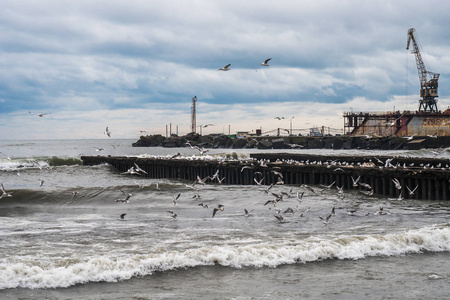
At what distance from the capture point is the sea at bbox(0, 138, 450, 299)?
1098cm

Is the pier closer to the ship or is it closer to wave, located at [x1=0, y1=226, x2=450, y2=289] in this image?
wave, located at [x1=0, y1=226, x2=450, y2=289]

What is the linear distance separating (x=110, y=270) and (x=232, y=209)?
1089cm

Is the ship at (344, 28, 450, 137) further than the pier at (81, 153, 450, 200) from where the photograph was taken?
Yes

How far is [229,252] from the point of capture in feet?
43.6

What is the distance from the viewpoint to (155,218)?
20.5m

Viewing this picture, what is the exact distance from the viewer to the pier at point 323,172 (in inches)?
965

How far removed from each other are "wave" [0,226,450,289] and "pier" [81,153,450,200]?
9.41 metres

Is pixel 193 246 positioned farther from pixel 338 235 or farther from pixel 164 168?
pixel 164 168

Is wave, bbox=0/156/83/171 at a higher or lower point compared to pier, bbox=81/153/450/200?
lower

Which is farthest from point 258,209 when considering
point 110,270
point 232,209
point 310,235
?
point 110,270

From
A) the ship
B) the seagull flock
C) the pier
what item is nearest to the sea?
the seagull flock

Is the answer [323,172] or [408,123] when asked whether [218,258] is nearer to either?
[323,172]

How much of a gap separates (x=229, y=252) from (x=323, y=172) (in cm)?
1779

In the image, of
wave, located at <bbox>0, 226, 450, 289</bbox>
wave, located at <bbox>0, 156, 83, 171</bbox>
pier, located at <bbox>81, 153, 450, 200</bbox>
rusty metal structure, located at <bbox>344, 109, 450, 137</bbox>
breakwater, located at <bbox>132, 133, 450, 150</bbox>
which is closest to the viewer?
wave, located at <bbox>0, 226, 450, 289</bbox>
